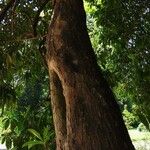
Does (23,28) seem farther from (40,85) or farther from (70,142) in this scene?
(70,142)

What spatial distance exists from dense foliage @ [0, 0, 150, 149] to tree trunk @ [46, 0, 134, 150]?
105 cm

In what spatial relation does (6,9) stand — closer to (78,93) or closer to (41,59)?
(41,59)

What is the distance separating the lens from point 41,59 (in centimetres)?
652

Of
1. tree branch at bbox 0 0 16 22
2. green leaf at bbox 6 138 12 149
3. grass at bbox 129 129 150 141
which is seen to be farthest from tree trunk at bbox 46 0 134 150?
grass at bbox 129 129 150 141

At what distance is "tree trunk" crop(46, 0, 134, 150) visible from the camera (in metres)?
3.38

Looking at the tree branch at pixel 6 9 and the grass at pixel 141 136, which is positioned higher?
the grass at pixel 141 136

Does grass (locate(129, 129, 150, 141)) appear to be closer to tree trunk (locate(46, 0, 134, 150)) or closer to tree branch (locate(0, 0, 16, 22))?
tree branch (locate(0, 0, 16, 22))

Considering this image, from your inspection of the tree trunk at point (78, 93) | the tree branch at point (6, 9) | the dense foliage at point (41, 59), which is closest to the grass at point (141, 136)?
the dense foliage at point (41, 59)

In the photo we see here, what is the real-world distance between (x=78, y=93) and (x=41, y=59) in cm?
296

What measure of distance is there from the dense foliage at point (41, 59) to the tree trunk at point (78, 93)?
1.05m

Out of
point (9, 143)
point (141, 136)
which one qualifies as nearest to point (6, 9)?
point (9, 143)

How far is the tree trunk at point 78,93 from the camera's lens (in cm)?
338

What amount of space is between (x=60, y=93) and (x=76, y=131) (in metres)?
0.67

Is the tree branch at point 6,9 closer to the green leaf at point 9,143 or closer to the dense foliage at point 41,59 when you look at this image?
the dense foliage at point 41,59
